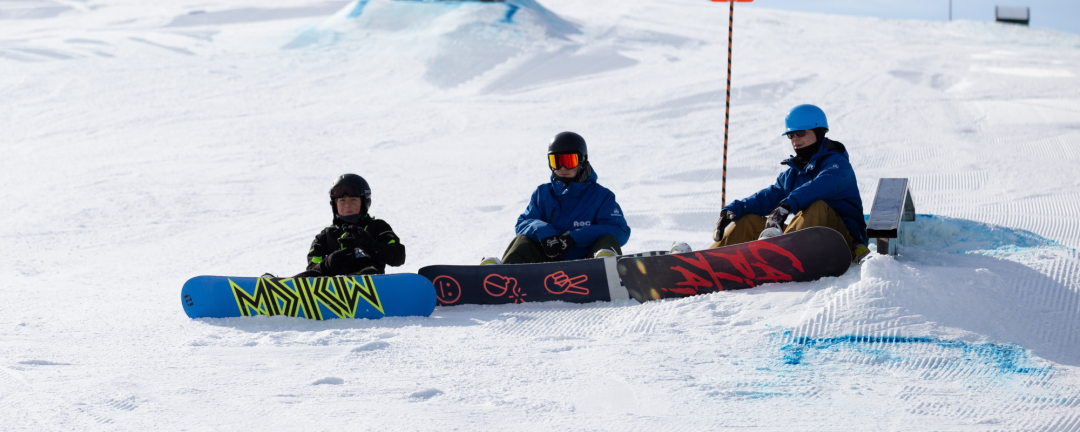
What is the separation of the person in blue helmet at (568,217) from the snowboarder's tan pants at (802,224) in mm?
690

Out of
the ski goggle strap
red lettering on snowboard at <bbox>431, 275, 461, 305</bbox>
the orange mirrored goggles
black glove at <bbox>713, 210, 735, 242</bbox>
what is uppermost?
the orange mirrored goggles

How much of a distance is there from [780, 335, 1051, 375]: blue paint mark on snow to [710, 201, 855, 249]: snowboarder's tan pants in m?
1.18

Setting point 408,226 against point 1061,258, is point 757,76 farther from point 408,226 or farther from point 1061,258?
point 1061,258

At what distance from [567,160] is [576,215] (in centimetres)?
37

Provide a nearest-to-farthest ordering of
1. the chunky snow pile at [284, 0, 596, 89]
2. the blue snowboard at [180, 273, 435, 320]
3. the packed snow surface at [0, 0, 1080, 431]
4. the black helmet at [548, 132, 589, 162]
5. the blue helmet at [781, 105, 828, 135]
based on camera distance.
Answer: the packed snow surface at [0, 0, 1080, 431], the blue snowboard at [180, 273, 435, 320], the blue helmet at [781, 105, 828, 135], the black helmet at [548, 132, 589, 162], the chunky snow pile at [284, 0, 596, 89]

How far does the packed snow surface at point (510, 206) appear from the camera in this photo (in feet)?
10.7

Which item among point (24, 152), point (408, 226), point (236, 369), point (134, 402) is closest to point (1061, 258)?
point (236, 369)

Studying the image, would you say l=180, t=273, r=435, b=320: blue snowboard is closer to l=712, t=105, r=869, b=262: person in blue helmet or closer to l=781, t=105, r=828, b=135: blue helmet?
l=712, t=105, r=869, b=262: person in blue helmet

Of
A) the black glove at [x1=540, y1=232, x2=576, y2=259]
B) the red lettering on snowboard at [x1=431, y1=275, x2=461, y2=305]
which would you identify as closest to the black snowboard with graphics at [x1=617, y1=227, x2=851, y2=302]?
the black glove at [x1=540, y1=232, x2=576, y2=259]

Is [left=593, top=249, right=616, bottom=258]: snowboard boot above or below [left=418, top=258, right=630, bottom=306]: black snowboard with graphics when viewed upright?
above

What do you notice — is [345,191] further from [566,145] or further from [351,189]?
[566,145]

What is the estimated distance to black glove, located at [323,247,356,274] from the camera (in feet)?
16.5

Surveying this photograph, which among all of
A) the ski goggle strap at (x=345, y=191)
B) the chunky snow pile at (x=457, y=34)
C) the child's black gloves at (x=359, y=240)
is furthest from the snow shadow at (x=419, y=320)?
the chunky snow pile at (x=457, y=34)

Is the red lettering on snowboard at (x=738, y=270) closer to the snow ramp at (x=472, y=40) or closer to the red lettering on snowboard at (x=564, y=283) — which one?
the red lettering on snowboard at (x=564, y=283)
